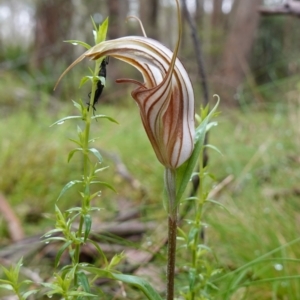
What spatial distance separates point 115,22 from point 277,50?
146 inches

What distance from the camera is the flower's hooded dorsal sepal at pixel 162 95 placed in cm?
48

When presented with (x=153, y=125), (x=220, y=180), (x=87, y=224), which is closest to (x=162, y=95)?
(x=153, y=125)

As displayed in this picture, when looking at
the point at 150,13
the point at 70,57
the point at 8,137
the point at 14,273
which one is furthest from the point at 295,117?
the point at 150,13

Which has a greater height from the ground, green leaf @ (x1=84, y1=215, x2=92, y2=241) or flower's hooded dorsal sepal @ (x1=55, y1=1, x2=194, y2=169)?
flower's hooded dorsal sepal @ (x1=55, y1=1, x2=194, y2=169)

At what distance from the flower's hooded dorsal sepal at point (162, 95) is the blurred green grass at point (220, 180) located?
13.1 inches

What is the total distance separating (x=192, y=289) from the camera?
0.60m

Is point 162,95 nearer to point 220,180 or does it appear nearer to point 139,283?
point 139,283

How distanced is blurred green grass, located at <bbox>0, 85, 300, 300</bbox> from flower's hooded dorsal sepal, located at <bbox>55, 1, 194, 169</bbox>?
0.33 m

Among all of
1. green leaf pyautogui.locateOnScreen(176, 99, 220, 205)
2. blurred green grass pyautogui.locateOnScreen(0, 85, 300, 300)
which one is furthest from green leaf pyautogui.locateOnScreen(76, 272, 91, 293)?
blurred green grass pyautogui.locateOnScreen(0, 85, 300, 300)

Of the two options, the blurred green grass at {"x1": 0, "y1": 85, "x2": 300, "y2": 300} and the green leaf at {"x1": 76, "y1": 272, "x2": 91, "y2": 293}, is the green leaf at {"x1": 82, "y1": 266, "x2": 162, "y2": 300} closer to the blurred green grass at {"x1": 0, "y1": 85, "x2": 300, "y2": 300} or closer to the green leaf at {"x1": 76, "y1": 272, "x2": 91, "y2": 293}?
the green leaf at {"x1": 76, "y1": 272, "x2": 91, "y2": 293}

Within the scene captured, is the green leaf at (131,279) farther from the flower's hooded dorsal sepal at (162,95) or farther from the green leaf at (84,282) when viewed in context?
the flower's hooded dorsal sepal at (162,95)

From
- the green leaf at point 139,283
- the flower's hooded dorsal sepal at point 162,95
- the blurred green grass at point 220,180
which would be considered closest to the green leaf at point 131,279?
the green leaf at point 139,283

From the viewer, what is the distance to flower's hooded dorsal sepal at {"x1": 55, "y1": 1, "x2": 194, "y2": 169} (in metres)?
0.48

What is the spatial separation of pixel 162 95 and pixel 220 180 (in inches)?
52.8
